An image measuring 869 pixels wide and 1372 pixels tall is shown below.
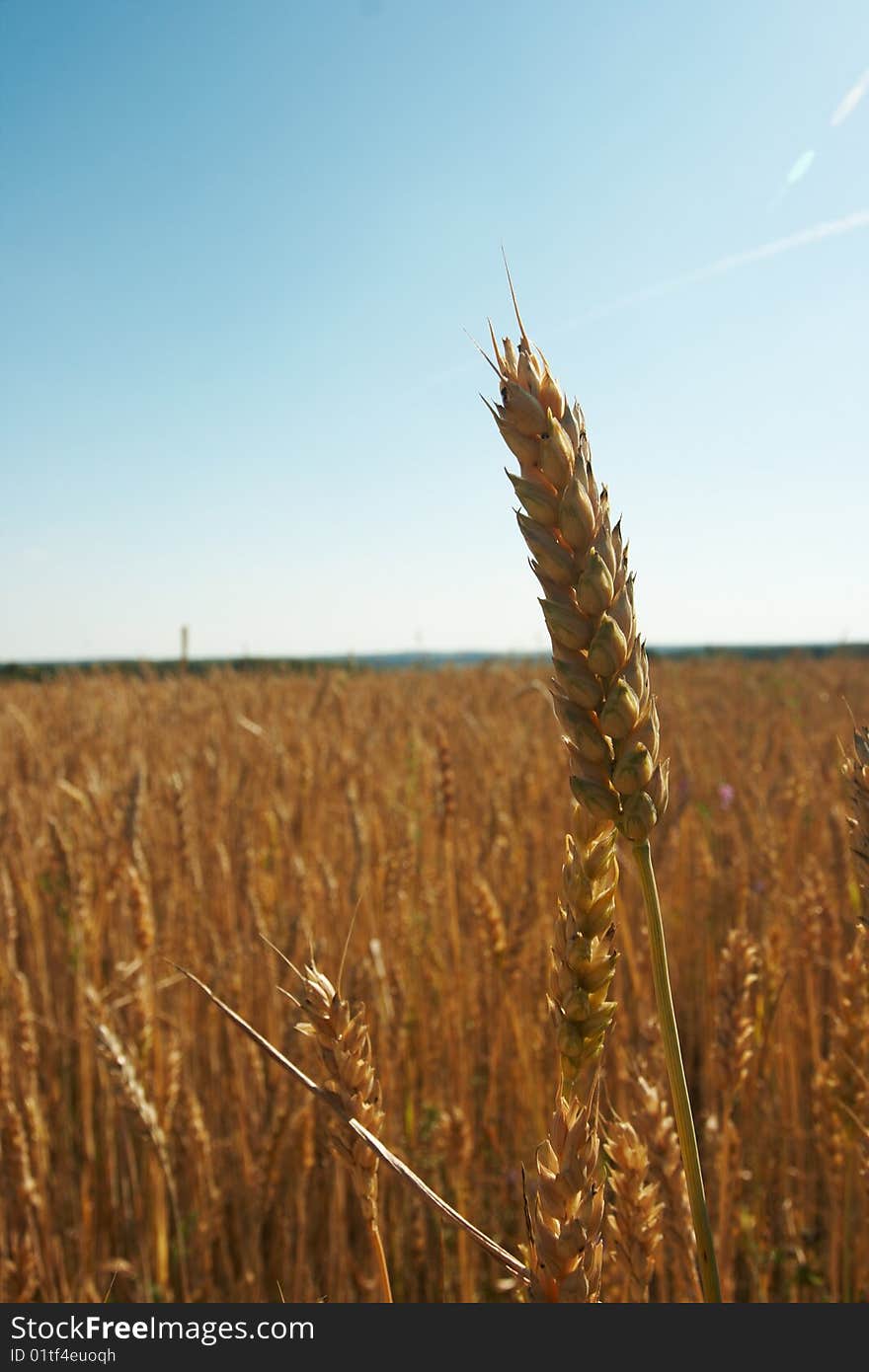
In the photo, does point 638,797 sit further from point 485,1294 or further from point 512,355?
point 485,1294

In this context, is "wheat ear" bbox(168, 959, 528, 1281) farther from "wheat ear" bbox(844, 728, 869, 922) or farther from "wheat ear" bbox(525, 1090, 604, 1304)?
"wheat ear" bbox(844, 728, 869, 922)

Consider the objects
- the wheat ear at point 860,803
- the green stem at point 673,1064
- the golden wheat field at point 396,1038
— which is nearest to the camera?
the green stem at point 673,1064

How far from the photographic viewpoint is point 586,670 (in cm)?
48

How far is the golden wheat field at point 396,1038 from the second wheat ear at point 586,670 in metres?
0.22

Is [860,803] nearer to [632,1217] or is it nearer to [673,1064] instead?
[673,1064]

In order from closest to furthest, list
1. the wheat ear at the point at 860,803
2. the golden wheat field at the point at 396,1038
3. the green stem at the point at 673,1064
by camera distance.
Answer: the green stem at the point at 673,1064
the wheat ear at the point at 860,803
the golden wheat field at the point at 396,1038

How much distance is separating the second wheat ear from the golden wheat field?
22cm

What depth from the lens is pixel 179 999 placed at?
2.31 m

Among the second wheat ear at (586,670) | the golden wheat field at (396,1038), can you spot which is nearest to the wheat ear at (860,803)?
the second wheat ear at (586,670)

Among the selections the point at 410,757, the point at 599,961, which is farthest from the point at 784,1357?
the point at 410,757

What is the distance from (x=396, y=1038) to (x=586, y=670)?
5.28 feet

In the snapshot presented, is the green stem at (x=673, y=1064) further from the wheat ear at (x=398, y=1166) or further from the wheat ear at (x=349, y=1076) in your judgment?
the wheat ear at (x=349, y=1076)

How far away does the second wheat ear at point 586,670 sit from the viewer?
0.47 m

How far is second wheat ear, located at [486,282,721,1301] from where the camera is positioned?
1.54 ft
